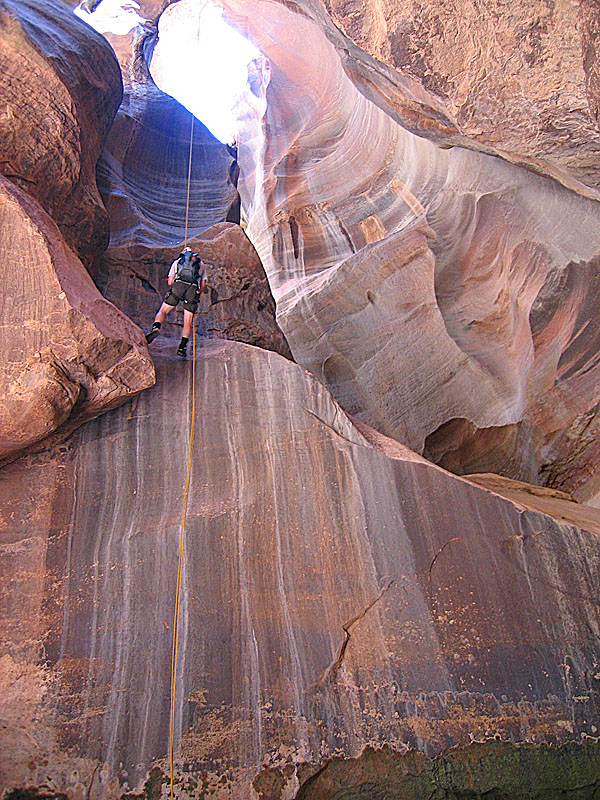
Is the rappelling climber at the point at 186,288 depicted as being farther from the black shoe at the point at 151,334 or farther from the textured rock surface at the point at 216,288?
the textured rock surface at the point at 216,288

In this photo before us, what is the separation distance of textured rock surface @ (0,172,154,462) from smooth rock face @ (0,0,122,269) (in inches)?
29.3

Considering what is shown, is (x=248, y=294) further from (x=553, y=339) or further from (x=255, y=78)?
(x=255, y=78)

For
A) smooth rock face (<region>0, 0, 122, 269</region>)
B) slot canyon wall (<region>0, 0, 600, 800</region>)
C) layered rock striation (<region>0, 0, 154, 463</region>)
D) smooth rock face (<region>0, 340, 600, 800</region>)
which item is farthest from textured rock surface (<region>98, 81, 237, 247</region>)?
smooth rock face (<region>0, 340, 600, 800</region>)

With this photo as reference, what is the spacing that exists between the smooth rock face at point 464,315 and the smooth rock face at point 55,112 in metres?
3.15

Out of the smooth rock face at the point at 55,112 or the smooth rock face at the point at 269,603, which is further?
the smooth rock face at the point at 55,112

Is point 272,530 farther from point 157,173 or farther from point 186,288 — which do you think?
point 157,173

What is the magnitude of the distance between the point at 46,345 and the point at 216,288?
10.8 feet

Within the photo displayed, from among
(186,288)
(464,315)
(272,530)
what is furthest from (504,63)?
(272,530)

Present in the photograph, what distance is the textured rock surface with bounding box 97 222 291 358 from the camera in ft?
24.2

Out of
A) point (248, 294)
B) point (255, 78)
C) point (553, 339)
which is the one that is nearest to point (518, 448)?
point (553, 339)

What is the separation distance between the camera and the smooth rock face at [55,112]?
5.63 m

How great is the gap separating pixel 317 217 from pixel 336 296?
6.77 ft

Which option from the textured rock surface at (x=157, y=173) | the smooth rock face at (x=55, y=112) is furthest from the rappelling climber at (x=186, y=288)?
the textured rock surface at (x=157, y=173)

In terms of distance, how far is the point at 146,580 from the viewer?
4.63 m
